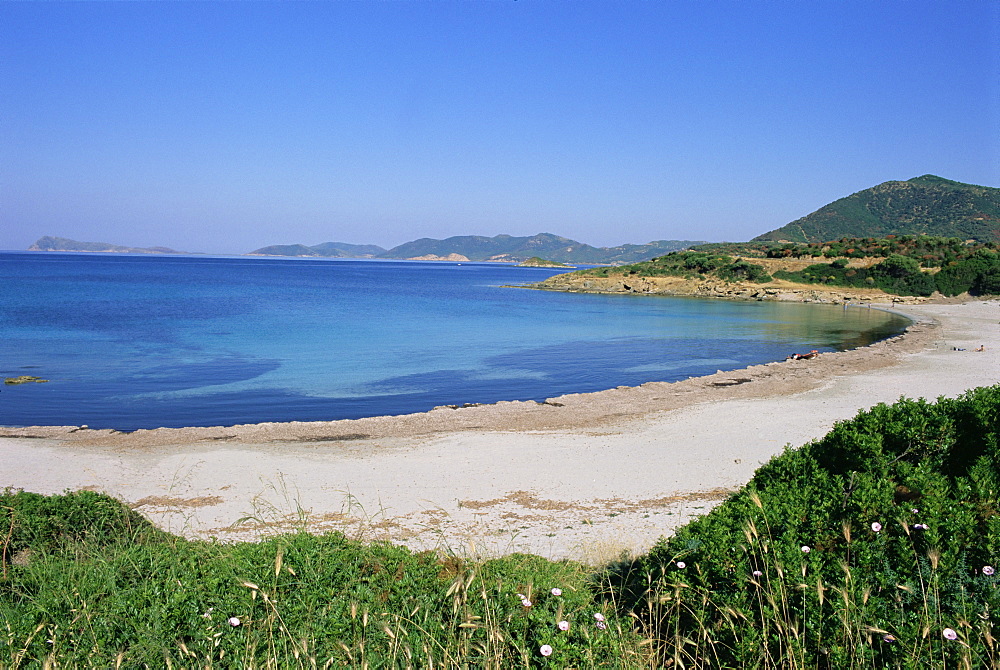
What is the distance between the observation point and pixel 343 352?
30344 millimetres

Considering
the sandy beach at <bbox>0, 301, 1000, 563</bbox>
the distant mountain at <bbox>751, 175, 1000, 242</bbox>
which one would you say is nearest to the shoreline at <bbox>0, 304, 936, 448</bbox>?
the sandy beach at <bbox>0, 301, 1000, 563</bbox>

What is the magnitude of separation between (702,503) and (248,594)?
7210 millimetres

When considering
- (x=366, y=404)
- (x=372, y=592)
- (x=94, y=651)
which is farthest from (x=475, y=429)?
(x=94, y=651)

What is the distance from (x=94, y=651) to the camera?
3.58 meters

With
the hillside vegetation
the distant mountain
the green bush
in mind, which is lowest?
the green bush

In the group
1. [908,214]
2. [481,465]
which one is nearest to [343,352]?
[481,465]

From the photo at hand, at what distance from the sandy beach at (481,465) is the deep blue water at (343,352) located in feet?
9.78

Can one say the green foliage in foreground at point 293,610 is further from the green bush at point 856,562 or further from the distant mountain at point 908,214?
the distant mountain at point 908,214

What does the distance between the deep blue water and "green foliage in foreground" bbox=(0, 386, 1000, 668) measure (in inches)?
538

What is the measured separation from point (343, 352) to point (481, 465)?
19.5 m

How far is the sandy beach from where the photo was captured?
346 inches

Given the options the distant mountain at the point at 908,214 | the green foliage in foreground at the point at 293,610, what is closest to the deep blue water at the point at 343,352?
the green foliage in foreground at the point at 293,610

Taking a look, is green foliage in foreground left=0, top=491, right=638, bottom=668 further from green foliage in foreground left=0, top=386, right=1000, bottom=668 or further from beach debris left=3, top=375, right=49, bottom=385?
beach debris left=3, top=375, right=49, bottom=385

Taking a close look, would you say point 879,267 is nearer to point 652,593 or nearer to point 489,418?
point 489,418
